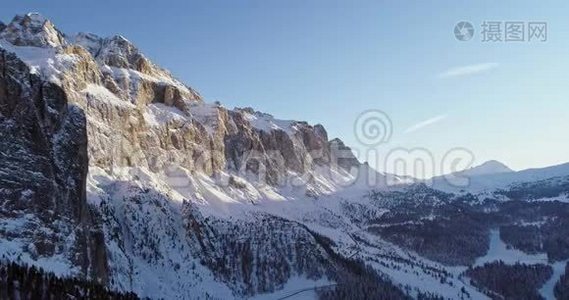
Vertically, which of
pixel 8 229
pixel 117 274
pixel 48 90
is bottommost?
pixel 117 274

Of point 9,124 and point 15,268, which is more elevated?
point 9,124

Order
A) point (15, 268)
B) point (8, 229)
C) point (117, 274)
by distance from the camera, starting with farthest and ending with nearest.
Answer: point (117, 274)
point (8, 229)
point (15, 268)

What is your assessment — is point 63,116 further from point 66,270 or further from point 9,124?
point 66,270

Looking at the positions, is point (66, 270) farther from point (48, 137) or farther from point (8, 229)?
point (48, 137)

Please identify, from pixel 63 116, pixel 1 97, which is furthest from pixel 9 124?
pixel 63 116

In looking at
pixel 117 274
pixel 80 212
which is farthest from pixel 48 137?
pixel 117 274

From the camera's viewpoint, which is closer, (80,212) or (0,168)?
(0,168)

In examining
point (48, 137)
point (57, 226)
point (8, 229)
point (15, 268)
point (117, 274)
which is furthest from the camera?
point (117, 274)

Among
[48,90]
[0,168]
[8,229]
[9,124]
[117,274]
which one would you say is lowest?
[117,274]

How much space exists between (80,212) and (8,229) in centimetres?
2832

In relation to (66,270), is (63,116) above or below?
above

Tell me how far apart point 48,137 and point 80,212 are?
2122cm

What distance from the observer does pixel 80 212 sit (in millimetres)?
174875

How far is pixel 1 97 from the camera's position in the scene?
163m
